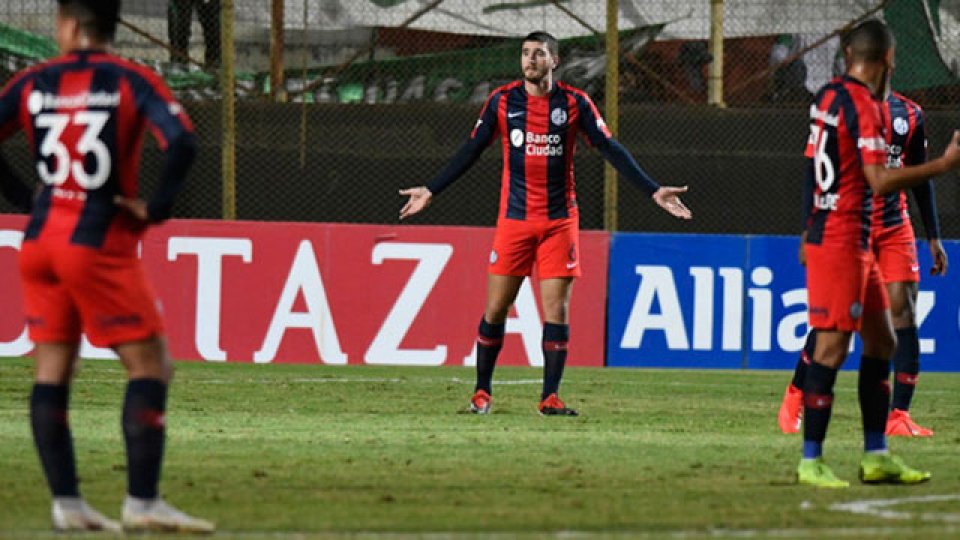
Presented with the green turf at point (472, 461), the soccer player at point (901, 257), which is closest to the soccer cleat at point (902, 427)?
the soccer player at point (901, 257)

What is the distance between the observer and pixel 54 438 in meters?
6.28

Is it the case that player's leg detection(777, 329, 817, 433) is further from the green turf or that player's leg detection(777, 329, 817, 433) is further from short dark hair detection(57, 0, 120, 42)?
short dark hair detection(57, 0, 120, 42)

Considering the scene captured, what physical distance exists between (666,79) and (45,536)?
12.3 meters

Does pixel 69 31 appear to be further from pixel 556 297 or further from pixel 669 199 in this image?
pixel 556 297

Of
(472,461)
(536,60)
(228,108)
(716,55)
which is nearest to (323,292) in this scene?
(228,108)

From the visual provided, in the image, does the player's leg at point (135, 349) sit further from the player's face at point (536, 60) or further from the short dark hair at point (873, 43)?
the player's face at point (536, 60)

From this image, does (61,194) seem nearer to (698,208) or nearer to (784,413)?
(784,413)

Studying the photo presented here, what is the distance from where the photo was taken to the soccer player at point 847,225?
7.56 meters

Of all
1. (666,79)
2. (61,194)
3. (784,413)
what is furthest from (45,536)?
(666,79)

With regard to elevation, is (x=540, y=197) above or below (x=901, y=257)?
above

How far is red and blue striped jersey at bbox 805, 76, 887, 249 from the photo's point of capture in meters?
7.65

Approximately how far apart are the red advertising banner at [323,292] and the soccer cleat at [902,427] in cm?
573

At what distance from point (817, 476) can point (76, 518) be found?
10.3 feet

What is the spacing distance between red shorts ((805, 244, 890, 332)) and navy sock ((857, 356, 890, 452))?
37 cm
